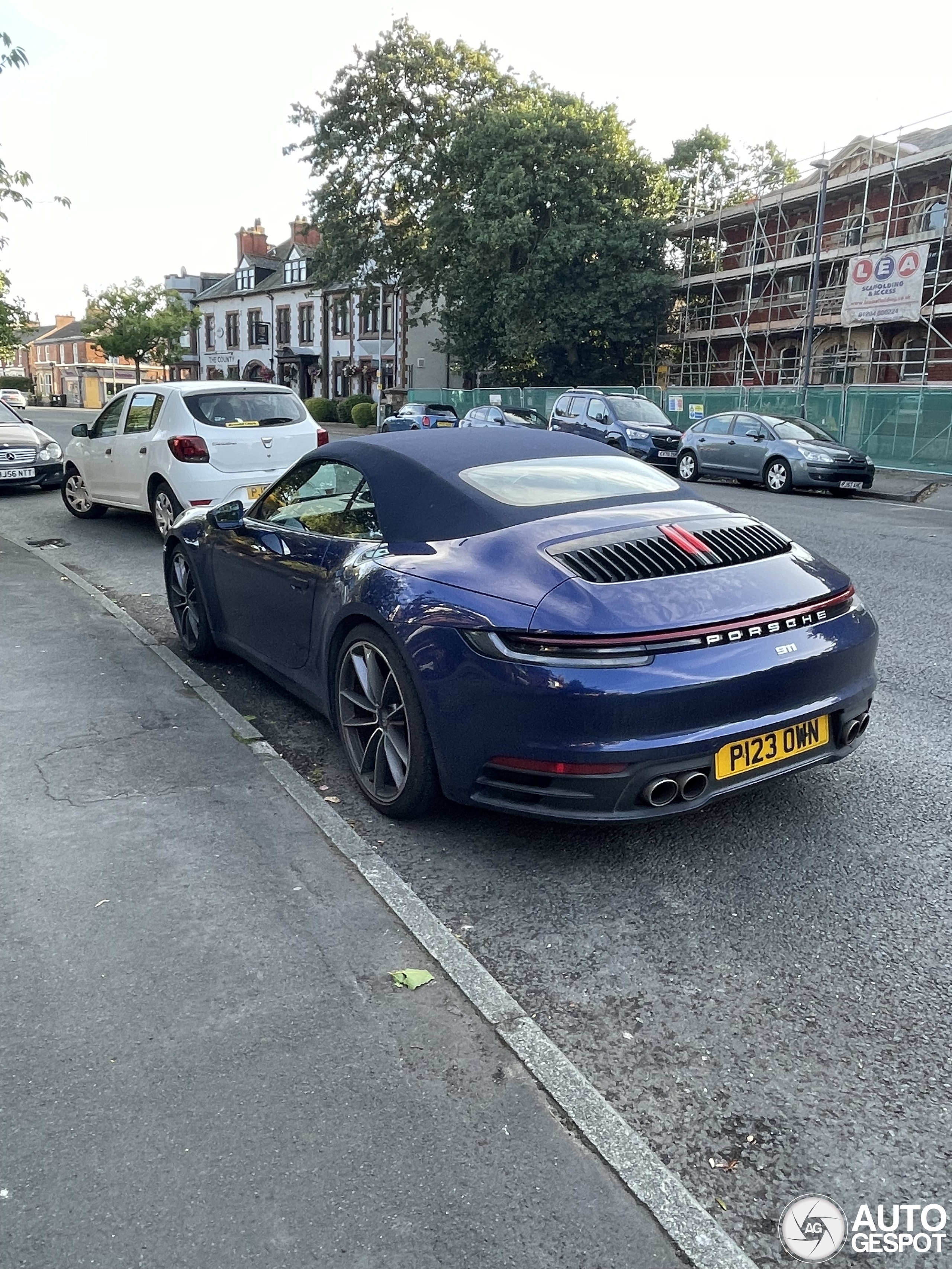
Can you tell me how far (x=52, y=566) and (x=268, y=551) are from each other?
5402 millimetres

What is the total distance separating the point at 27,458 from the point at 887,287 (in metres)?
25.4

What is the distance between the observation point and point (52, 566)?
9328 mm

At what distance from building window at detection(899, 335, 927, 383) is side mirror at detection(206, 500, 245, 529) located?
102 feet

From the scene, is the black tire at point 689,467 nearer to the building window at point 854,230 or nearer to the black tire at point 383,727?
the building window at point 854,230

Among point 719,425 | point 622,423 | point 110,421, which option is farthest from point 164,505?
point 622,423

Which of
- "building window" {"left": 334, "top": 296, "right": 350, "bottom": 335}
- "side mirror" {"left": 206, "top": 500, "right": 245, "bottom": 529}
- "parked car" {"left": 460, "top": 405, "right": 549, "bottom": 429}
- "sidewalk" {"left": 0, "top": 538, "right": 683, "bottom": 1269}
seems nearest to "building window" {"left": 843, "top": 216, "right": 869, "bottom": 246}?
"parked car" {"left": 460, "top": 405, "right": 549, "bottom": 429}

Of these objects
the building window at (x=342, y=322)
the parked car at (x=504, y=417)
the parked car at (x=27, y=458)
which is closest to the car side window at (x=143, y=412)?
the parked car at (x=27, y=458)

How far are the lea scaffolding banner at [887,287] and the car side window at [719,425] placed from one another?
1192 centimetres

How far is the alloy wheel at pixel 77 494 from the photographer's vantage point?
12016mm

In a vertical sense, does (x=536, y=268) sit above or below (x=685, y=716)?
above

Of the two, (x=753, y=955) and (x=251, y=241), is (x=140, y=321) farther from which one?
(x=753, y=955)

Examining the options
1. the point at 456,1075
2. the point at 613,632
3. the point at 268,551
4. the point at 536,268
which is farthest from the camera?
the point at 536,268

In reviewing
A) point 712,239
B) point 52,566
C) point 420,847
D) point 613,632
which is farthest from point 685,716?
point 712,239

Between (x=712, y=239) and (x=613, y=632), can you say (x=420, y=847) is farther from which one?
(x=712, y=239)
